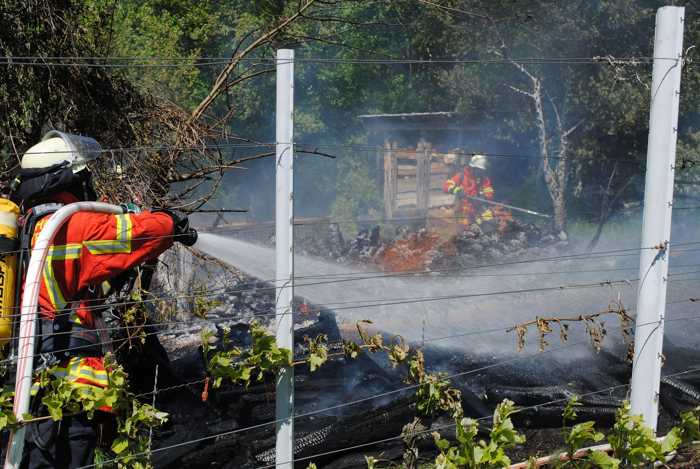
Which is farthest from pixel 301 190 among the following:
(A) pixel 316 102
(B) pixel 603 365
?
(B) pixel 603 365

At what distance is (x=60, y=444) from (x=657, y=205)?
3.29 meters

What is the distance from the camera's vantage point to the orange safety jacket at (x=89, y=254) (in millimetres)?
3252

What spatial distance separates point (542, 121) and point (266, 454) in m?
11.2

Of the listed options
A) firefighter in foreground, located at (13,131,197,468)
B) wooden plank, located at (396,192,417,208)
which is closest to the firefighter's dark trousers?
firefighter in foreground, located at (13,131,197,468)

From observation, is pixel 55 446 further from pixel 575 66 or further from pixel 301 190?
pixel 301 190

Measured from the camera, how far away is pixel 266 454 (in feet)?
15.9

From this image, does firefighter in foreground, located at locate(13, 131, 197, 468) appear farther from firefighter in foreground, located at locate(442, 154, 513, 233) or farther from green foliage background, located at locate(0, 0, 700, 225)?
firefighter in foreground, located at locate(442, 154, 513, 233)

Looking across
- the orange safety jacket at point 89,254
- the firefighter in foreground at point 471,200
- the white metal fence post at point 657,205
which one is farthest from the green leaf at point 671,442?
the firefighter in foreground at point 471,200

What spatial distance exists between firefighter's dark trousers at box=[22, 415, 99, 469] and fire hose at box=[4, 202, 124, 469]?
175 millimetres

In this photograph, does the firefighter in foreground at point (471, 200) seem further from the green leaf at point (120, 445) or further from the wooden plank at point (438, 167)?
the green leaf at point (120, 445)

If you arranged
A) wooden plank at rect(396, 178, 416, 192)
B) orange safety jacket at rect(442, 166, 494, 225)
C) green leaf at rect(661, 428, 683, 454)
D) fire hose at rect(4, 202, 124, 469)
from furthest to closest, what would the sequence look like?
1. wooden plank at rect(396, 178, 416, 192)
2. orange safety jacket at rect(442, 166, 494, 225)
3. green leaf at rect(661, 428, 683, 454)
4. fire hose at rect(4, 202, 124, 469)

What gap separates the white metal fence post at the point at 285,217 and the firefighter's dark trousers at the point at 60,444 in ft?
2.83

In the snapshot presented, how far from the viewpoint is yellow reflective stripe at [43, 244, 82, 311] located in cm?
322

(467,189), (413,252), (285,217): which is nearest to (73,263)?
(285,217)
